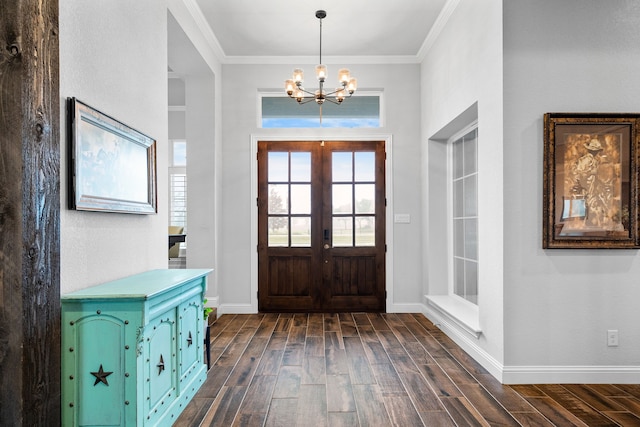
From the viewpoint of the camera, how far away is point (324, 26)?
403 cm

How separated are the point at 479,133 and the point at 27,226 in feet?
10.0

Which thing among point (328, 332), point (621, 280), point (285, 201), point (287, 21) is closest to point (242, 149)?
point (285, 201)

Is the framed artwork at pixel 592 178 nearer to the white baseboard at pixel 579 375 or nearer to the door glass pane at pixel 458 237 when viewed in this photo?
the white baseboard at pixel 579 375

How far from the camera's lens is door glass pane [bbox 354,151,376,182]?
192 inches

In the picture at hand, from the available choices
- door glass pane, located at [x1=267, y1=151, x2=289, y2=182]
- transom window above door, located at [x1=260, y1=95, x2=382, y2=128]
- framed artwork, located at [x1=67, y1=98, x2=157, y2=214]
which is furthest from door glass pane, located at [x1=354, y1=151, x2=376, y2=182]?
framed artwork, located at [x1=67, y1=98, x2=157, y2=214]

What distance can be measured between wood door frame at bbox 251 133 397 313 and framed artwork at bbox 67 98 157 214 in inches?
85.1

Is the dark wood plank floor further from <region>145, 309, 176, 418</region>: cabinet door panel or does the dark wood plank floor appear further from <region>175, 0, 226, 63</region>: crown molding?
<region>175, 0, 226, 63</region>: crown molding

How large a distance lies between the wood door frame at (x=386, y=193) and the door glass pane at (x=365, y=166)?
0.18 meters

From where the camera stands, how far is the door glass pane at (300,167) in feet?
16.0

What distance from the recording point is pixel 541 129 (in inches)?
108

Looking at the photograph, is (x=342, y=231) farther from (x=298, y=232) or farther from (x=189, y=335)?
(x=189, y=335)

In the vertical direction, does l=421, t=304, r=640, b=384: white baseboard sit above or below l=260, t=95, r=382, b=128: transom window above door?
below

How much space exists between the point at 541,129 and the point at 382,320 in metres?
2.69

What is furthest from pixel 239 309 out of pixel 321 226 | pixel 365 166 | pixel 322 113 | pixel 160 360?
pixel 160 360
